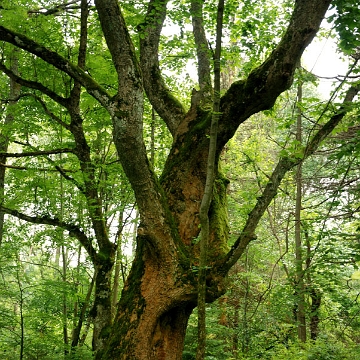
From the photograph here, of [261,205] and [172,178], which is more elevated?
[172,178]

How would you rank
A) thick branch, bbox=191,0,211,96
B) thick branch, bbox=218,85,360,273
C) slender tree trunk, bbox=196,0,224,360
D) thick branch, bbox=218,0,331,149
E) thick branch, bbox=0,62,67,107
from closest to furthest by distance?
slender tree trunk, bbox=196,0,224,360, thick branch, bbox=218,0,331,149, thick branch, bbox=218,85,360,273, thick branch, bbox=0,62,67,107, thick branch, bbox=191,0,211,96

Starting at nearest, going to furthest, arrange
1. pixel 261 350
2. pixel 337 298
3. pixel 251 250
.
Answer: pixel 337 298
pixel 261 350
pixel 251 250

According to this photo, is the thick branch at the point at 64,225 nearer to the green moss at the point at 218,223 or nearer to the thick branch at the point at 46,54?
the green moss at the point at 218,223

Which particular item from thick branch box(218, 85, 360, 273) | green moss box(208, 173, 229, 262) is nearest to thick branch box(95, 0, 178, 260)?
thick branch box(218, 85, 360, 273)

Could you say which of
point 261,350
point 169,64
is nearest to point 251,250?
point 261,350

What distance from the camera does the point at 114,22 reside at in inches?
155

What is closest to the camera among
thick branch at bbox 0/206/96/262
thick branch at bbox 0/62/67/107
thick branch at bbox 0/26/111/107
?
thick branch at bbox 0/26/111/107

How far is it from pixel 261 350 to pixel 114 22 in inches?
253

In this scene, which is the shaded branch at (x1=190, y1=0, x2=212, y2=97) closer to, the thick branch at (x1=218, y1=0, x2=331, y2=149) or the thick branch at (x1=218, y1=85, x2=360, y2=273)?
the thick branch at (x1=218, y1=0, x2=331, y2=149)

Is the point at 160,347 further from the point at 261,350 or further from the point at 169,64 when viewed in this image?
the point at 169,64

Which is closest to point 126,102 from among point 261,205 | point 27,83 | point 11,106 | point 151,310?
point 261,205

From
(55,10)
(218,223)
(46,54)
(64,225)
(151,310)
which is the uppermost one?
(55,10)

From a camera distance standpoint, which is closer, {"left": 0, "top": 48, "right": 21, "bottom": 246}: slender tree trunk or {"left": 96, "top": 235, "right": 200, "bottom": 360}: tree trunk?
{"left": 96, "top": 235, "right": 200, "bottom": 360}: tree trunk

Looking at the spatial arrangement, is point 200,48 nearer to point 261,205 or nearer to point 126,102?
point 126,102
